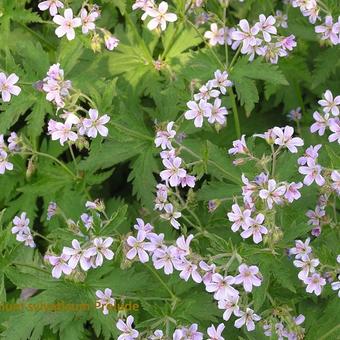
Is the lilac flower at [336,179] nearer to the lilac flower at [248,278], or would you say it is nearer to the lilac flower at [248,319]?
the lilac flower at [248,278]

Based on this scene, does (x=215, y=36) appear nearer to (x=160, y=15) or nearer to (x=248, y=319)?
(x=160, y=15)

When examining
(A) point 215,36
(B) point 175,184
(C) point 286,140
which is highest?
(C) point 286,140

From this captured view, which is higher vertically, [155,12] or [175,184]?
[155,12]

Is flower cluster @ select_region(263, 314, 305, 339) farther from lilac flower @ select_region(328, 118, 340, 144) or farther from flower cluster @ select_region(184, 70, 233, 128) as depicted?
flower cluster @ select_region(184, 70, 233, 128)

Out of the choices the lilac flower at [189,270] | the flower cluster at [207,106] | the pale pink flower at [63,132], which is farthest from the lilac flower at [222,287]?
the pale pink flower at [63,132]

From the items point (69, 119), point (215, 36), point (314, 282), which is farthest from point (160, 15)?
point (314, 282)

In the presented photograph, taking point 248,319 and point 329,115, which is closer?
point 248,319

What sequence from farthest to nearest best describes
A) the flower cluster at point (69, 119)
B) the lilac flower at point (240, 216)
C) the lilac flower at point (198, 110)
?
1. the lilac flower at point (198, 110)
2. the flower cluster at point (69, 119)
3. the lilac flower at point (240, 216)

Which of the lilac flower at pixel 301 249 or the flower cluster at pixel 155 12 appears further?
the flower cluster at pixel 155 12
